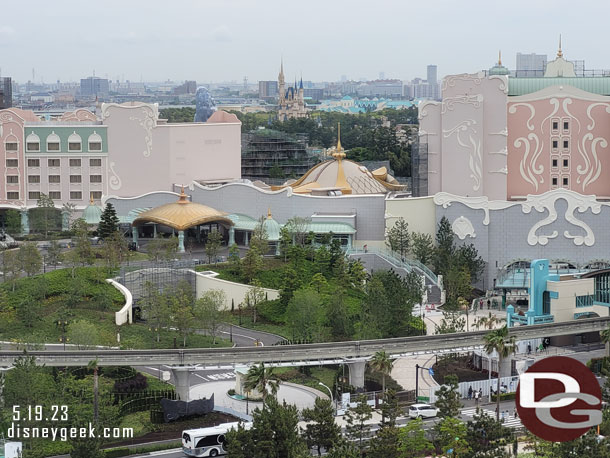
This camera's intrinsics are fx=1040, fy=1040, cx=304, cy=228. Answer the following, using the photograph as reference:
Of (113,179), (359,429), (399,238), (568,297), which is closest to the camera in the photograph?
(359,429)

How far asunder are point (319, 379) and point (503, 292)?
17254 millimetres

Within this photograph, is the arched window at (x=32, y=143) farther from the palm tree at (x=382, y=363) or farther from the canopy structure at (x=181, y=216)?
the palm tree at (x=382, y=363)

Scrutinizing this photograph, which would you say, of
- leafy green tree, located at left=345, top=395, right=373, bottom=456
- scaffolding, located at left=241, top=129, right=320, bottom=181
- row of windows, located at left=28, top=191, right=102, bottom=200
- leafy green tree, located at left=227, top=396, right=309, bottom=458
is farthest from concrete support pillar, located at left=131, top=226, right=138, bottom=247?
leafy green tree, located at left=227, top=396, right=309, bottom=458

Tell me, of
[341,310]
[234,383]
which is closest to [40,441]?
[234,383]

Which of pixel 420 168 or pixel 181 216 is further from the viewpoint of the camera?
pixel 420 168

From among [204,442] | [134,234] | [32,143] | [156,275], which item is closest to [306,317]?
[156,275]

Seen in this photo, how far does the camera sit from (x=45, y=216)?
5947cm

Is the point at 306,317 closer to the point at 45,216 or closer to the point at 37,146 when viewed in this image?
the point at 45,216

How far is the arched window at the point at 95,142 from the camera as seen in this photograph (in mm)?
62594

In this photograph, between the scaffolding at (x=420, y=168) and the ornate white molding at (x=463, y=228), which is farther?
the scaffolding at (x=420, y=168)

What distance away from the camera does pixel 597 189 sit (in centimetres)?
5791

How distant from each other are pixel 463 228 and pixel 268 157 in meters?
36.2

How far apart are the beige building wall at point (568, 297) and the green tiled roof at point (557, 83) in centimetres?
1813

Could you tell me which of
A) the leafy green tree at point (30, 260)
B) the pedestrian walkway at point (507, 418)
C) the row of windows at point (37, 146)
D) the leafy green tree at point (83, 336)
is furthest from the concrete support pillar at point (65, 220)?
the pedestrian walkway at point (507, 418)
